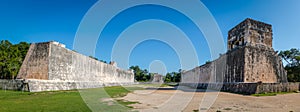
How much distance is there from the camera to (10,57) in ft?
97.2

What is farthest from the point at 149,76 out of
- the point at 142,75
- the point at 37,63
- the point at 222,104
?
the point at 222,104

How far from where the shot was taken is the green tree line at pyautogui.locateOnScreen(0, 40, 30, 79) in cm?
2893

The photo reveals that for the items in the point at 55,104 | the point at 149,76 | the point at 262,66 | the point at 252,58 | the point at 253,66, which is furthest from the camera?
the point at 149,76

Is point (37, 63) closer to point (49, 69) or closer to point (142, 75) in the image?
point (49, 69)

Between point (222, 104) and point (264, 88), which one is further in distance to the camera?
point (264, 88)

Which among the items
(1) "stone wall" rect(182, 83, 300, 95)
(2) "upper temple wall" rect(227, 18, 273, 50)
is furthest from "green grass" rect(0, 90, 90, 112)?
(2) "upper temple wall" rect(227, 18, 273, 50)

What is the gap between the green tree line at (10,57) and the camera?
28.9m

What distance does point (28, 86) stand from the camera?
1317cm

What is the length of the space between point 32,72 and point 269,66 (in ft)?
68.8

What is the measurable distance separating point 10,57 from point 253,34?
31736 millimetres

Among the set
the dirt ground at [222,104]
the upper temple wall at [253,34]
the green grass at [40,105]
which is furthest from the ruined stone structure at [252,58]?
the green grass at [40,105]

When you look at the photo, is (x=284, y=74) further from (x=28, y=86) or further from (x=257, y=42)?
(x=28, y=86)

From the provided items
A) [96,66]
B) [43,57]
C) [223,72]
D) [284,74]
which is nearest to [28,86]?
[43,57]

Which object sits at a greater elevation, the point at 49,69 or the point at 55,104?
the point at 49,69
